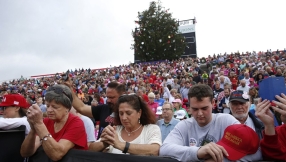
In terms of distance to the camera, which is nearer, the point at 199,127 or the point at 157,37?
the point at 199,127

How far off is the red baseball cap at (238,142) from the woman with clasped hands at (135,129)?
880 mm

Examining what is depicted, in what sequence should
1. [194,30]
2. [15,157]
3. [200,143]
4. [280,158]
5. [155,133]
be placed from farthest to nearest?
[194,30] → [15,157] → [155,133] → [200,143] → [280,158]

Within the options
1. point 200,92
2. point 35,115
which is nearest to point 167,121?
point 200,92

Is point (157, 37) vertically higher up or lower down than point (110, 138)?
higher up

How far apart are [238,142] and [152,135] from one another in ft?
3.72

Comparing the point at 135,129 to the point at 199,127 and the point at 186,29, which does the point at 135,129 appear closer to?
the point at 199,127

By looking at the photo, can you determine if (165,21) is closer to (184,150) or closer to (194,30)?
(194,30)

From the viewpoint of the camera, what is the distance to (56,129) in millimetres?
3166

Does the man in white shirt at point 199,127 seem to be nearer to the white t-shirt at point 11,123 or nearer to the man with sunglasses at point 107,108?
the man with sunglasses at point 107,108

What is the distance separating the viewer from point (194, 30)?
45312 mm

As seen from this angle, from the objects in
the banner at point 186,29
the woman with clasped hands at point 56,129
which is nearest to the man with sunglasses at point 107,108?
the woman with clasped hands at point 56,129

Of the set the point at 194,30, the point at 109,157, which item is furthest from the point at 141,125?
the point at 194,30

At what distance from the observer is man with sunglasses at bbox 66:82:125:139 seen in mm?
4234

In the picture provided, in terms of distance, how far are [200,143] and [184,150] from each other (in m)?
0.32
